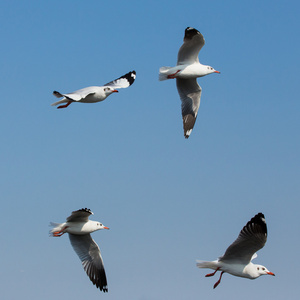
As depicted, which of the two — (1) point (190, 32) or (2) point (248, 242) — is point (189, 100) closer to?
(1) point (190, 32)

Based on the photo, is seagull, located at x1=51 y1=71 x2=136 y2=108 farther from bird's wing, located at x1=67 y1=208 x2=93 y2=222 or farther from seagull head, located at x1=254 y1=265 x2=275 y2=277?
seagull head, located at x1=254 y1=265 x2=275 y2=277

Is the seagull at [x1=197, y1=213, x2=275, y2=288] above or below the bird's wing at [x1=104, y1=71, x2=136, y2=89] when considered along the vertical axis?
below

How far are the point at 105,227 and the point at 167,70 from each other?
372 cm

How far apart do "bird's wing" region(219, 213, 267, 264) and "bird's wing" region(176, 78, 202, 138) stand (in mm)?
4859

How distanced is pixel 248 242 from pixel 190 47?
5137 millimetres

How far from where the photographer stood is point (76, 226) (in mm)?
14234

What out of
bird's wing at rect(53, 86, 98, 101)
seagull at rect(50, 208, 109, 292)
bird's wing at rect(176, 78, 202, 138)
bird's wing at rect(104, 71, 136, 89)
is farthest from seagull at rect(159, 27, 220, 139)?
seagull at rect(50, 208, 109, 292)

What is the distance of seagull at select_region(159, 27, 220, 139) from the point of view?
49.7 ft

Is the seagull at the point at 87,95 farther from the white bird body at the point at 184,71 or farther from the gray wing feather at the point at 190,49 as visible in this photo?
the gray wing feather at the point at 190,49

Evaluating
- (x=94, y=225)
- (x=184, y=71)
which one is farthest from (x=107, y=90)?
(x=94, y=225)

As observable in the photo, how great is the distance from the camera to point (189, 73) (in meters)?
15.5

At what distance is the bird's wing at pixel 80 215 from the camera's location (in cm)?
1363

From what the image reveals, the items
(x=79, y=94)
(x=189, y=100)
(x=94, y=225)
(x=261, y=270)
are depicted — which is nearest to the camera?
(x=261, y=270)

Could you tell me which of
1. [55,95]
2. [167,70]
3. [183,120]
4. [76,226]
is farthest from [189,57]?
[76,226]
